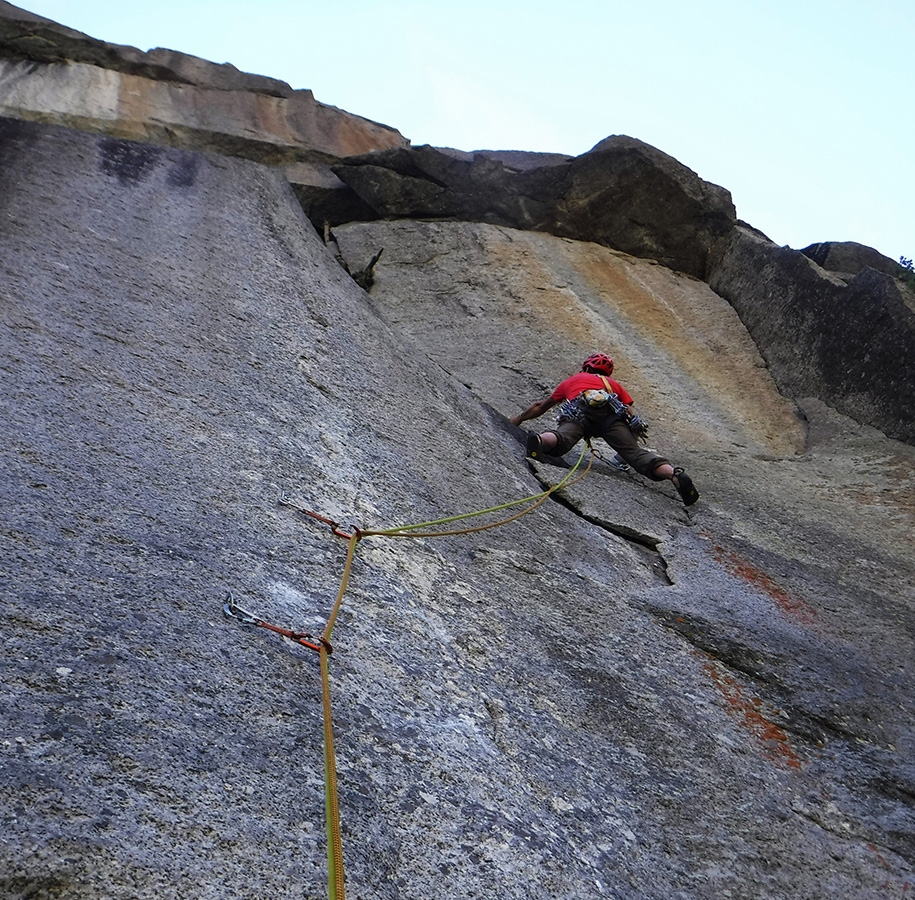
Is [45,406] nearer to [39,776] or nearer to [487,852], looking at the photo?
[39,776]

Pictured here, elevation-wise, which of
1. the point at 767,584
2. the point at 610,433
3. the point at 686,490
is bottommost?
the point at 767,584

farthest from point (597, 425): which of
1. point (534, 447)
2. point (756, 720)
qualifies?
point (756, 720)

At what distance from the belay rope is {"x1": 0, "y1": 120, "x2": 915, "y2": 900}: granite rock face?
0.16 ft

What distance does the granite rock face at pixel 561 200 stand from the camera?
11.3 m

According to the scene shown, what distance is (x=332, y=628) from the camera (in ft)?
9.97

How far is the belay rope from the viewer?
2.03 metres

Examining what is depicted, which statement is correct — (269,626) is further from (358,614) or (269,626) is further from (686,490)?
(686,490)

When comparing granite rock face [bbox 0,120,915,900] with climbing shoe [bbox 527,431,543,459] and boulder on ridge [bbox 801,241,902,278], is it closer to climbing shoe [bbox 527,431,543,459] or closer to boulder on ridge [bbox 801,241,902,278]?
climbing shoe [bbox 527,431,543,459]

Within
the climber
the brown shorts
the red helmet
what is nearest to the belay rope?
the climber

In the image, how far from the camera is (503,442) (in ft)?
20.9

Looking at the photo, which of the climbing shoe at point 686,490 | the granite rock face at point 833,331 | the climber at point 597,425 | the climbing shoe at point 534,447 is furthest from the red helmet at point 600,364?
the granite rock face at point 833,331

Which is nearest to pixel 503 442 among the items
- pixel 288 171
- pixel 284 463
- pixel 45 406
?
pixel 284 463

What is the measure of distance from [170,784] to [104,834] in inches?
8.4

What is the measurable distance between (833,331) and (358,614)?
6.93m
